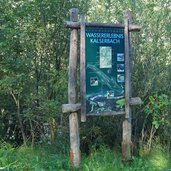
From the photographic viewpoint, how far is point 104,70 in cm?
603

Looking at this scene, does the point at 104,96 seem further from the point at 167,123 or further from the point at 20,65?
the point at 20,65

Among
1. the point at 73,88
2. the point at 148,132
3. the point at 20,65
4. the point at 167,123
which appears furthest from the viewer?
the point at 20,65

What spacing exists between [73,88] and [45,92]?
2439mm

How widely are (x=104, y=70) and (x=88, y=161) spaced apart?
5.10ft

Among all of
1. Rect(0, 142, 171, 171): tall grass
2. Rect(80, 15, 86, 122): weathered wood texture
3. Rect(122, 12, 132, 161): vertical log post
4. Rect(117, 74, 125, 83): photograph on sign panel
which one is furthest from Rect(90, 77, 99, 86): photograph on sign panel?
Rect(0, 142, 171, 171): tall grass

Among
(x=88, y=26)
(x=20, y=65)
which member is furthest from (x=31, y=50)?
(x=88, y=26)

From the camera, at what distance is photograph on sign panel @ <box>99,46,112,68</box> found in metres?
6.00

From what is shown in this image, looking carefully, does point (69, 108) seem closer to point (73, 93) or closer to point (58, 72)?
point (73, 93)

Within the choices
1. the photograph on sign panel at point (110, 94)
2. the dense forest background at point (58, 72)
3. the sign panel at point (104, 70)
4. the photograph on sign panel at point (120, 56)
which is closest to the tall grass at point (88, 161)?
the dense forest background at point (58, 72)

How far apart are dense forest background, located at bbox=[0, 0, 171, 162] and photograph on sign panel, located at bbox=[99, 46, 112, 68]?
3.52ft

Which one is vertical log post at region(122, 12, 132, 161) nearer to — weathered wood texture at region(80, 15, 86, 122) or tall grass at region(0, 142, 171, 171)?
tall grass at region(0, 142, 171, 171)

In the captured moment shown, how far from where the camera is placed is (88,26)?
5.92 m

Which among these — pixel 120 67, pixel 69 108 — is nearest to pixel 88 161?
pixel 69 108

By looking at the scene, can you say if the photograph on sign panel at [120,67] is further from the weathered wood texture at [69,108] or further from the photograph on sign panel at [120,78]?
the weathered wood texture at [69,108]
